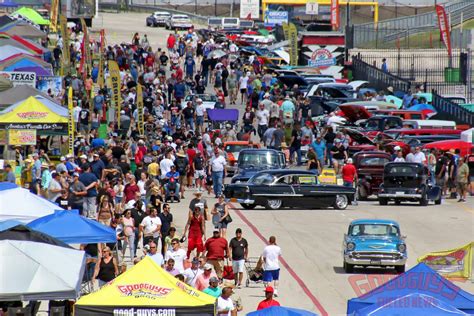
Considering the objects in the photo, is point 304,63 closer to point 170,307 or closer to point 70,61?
point 70,61

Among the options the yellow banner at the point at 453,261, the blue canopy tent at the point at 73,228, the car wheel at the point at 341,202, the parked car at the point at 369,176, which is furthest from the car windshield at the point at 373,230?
the parked car at the point at 369,176

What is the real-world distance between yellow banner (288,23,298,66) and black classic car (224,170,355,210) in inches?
1227

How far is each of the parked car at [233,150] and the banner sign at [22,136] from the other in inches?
274

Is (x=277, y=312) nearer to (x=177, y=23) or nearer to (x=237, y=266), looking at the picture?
(x=237, y=266)

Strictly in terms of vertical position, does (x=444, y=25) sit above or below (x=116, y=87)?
above

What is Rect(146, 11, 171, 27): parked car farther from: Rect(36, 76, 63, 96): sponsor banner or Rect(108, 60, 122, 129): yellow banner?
Rect(36, 76, 63, 96): sponsor banner

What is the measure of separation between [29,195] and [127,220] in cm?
209

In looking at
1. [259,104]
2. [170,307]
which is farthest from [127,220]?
[259,104]

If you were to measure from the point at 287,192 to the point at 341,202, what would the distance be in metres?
1.43

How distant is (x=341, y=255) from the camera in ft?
96.5

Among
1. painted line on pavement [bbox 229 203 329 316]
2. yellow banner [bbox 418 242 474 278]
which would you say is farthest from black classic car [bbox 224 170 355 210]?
yellow banner [bbox 418 242 474 278]

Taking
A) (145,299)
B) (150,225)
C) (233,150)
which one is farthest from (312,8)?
(145,299)

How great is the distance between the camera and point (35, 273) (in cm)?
1902

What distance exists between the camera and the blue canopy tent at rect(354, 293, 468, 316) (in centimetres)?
1769
